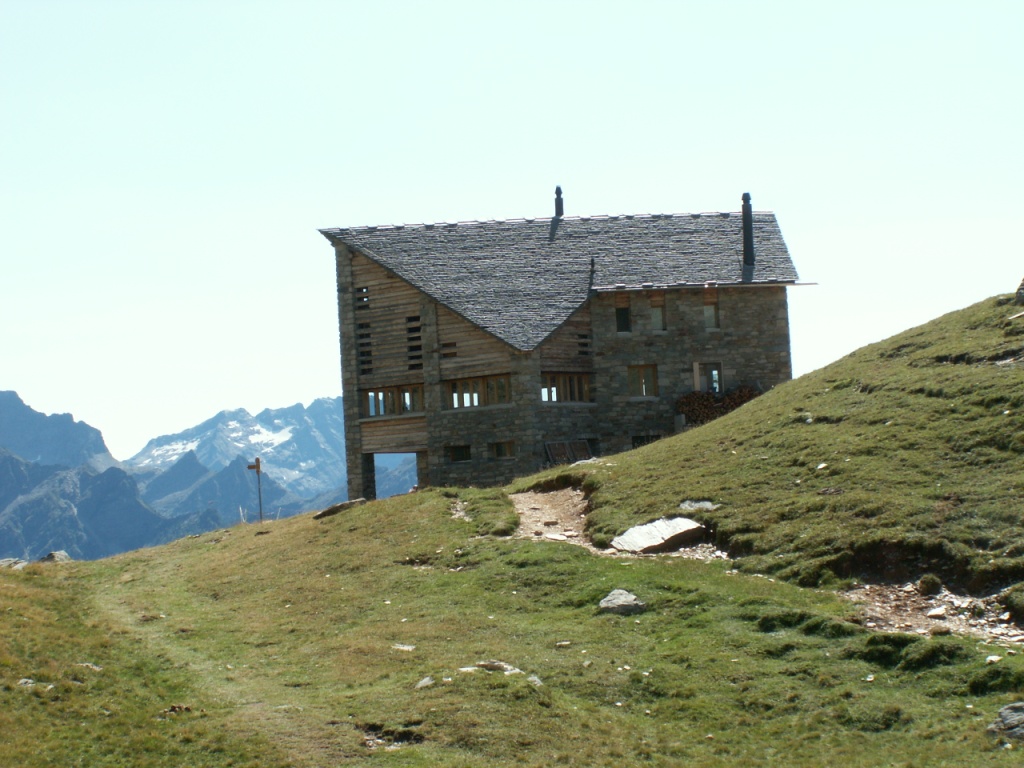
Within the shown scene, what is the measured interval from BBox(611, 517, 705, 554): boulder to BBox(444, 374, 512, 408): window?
863 inches

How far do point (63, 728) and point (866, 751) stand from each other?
10.1 metres

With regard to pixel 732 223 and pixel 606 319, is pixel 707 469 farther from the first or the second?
pixel 732 223

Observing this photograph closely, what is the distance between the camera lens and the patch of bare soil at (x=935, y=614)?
16.8 metres

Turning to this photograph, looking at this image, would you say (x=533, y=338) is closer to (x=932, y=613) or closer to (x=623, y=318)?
(x=623, y=318)

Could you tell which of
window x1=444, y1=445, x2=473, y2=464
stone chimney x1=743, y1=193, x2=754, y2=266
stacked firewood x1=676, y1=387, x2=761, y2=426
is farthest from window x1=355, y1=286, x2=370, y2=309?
stone chimney x1=743, y1=193, x2=754, y2=266

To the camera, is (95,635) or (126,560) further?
(126,560)

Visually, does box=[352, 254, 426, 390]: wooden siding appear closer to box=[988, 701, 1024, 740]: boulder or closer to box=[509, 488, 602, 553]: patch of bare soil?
box=[509, 488, 602, 553]: patch of bare soil

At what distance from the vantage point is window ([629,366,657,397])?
49.1 m

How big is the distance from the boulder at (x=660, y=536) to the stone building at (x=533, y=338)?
Answer: 2043 centimetres

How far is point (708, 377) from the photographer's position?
49625mm

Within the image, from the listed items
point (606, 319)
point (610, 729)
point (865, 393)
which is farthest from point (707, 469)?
point (606, 319)

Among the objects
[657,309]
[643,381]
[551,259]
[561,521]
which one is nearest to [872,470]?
[561,521]

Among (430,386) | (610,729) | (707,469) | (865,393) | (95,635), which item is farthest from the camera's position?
(430,386)

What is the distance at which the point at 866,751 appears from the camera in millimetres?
13312
